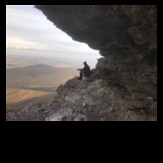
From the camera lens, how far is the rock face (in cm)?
1923

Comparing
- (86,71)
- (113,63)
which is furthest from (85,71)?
(113,63)

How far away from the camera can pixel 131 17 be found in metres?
18.2

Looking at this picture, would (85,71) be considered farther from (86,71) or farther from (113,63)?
(113,63)

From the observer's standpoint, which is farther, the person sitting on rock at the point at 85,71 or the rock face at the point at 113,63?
the person sitting on rock at the point at 85,71

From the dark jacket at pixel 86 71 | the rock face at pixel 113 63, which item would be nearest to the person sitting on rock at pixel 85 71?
the dark jacket at pixel 86 71

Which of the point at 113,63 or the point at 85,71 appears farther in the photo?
the point at 85,71

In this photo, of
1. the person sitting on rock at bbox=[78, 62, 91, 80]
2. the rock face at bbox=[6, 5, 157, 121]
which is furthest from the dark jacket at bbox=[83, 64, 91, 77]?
the rock face at bbox=[6, 5, 157, 121]

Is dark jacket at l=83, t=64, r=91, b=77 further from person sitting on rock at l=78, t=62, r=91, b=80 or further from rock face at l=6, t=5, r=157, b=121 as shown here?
rock face at l=6, t=5, r=157, b=121

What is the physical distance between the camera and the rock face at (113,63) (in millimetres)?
19234

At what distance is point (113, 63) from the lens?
81.4 feet

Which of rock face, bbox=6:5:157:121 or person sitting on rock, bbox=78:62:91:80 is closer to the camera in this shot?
rock face, bbox=6:5:157:121

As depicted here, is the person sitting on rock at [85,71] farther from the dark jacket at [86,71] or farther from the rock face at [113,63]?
the rock face at [113,63]

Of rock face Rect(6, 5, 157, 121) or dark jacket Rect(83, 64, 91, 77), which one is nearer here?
rock face Rect(6, 5, 157, 121)
